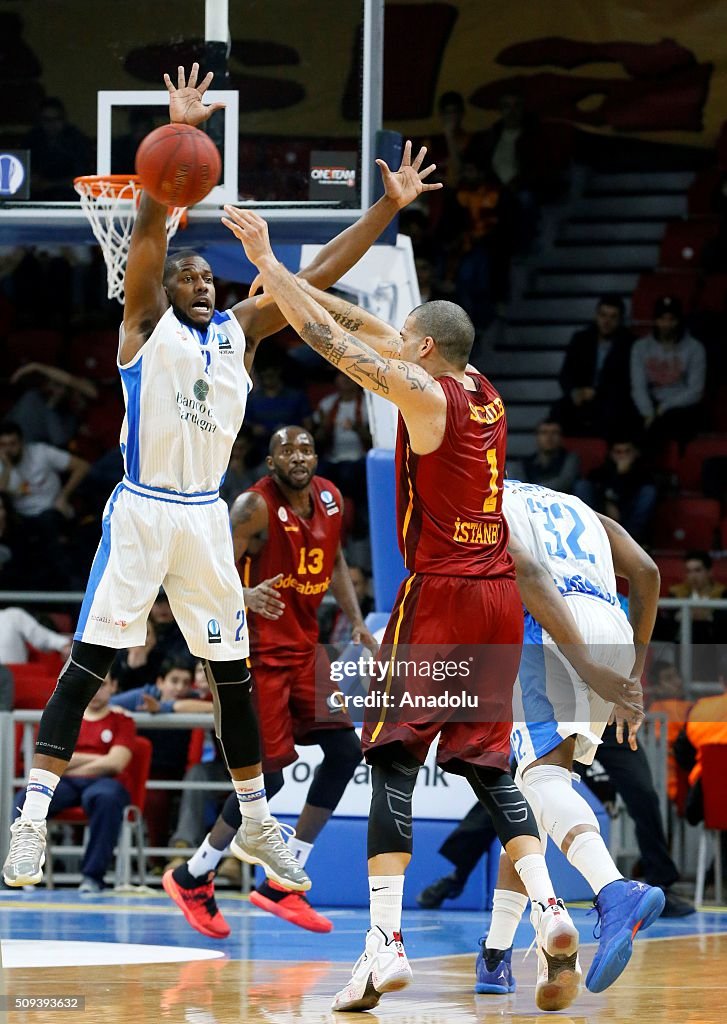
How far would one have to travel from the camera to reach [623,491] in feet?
49.4

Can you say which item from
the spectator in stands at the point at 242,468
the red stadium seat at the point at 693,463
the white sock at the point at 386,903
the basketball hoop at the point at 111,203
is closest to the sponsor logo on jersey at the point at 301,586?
the basketball hoop at the point at 111,203

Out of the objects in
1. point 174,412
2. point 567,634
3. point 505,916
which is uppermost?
point 174,412

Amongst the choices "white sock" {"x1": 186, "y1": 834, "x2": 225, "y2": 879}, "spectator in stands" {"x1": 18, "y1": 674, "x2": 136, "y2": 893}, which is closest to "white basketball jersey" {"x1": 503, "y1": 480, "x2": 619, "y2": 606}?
"white sock" {"x1": 186, "y1": 834, "x2": 225, "y2": 879}

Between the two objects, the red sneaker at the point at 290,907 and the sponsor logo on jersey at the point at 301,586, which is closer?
the red sneaker at the point at 290,907

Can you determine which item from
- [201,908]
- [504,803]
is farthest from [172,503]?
[201,908]

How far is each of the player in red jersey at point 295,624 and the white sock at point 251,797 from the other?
6.66 ft

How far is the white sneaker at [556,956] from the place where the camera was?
582 cm

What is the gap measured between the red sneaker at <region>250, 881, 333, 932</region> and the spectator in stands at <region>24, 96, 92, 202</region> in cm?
388

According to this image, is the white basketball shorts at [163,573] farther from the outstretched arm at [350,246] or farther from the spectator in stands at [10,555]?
the spectator in stands at [10,555]

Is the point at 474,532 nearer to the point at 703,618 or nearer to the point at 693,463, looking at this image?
the point at 703,618

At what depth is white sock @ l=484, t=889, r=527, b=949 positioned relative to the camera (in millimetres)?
6547

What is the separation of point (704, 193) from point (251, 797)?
13.4 m

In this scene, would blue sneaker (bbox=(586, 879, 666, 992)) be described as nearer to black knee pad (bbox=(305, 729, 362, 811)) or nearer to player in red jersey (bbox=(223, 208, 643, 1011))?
player in red jersey (bbox=(223, 208, 643, 1011))

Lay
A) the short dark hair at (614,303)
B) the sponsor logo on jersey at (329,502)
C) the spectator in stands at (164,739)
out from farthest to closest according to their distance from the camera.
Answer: the short dark hair at (614,303) → the spectator in stands at (164,739) → the sponsor logo on jersey at (329,502)
